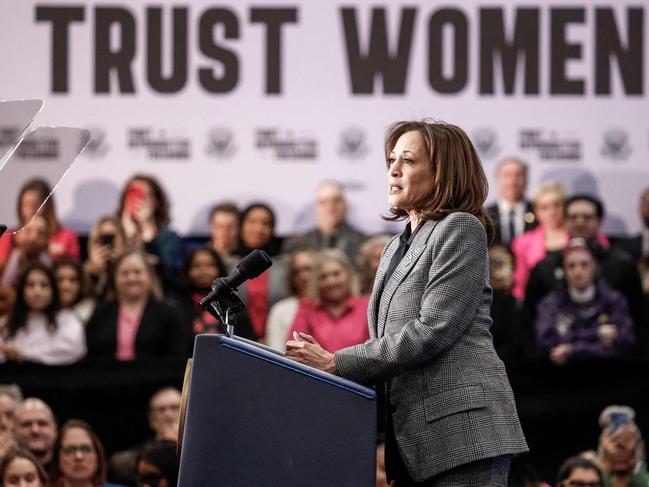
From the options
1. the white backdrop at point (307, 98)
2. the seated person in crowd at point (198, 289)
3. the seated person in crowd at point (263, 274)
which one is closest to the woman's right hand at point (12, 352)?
the seated person in crowd at point (198, 289)

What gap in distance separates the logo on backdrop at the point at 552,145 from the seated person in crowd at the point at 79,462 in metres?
3.70

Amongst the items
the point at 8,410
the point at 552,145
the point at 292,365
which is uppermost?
the point at 552,145

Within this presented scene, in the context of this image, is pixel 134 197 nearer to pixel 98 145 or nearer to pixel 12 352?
pixel 98 145

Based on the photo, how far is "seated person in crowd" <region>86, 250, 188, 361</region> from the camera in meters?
7.26

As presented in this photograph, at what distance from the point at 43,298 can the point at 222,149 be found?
78.5 inches

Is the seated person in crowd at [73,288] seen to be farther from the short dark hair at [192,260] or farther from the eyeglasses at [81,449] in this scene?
the eyeglasses at [81,449]

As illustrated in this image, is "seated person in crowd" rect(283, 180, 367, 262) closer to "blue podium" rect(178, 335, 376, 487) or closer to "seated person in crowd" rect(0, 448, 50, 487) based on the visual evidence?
"seated person in crowd" rect(0, 448, 50, 487)

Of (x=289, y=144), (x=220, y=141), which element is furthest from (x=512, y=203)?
(x=220, y=141)

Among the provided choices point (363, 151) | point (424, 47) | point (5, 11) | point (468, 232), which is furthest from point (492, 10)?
point (468, 232)

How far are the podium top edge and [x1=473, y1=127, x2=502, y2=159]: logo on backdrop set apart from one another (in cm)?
580

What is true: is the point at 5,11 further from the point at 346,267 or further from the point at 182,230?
the point at 346,267

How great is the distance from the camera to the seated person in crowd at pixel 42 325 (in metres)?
7.32

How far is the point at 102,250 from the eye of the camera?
26.1 feet

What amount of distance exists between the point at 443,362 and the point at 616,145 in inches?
234
